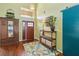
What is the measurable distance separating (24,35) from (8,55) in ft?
1.28

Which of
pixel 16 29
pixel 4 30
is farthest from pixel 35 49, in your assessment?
pixel 4 30

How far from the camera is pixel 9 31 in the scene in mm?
1985

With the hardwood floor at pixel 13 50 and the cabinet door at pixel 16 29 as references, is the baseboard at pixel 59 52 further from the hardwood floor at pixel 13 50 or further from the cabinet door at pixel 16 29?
the cabinet door at pixel 16 29

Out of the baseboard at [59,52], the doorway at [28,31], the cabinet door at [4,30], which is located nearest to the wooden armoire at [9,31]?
the cabinet door at [4,30]

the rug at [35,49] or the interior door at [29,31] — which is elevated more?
Result: the interior door at [29,31]

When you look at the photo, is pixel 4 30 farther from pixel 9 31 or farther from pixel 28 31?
pixel 28 31

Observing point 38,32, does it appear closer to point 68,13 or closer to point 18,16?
point 18,16

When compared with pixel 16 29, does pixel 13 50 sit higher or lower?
lower

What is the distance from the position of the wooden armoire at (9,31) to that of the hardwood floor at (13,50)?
0.20 feet

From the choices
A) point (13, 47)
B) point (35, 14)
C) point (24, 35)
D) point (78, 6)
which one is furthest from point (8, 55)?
point (78, 6)

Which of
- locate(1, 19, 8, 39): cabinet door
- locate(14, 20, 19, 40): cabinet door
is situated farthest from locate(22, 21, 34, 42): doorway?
locate(1, 19, 8, 39): cabinet door

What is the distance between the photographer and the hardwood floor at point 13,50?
1.92 m

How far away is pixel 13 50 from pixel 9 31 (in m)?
0.30

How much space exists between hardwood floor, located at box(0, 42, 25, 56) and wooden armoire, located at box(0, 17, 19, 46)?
2.4 inches
